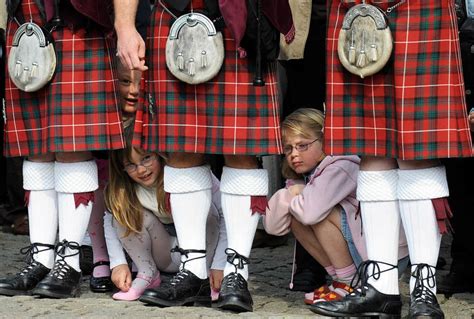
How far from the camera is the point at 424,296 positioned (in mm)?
3873

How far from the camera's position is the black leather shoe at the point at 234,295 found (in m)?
4.05

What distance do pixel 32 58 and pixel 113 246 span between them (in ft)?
2.90

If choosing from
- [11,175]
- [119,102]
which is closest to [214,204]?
[119,102]

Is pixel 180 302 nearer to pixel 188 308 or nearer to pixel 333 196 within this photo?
pixel 188 308

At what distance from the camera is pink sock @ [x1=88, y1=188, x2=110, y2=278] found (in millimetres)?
4750

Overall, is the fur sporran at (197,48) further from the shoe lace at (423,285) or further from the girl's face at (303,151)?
the shoe lace at (423,285)

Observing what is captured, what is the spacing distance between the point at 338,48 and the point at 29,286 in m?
1.51

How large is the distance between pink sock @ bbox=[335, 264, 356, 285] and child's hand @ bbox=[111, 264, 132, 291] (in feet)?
2.78

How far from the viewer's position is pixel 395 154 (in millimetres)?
3873

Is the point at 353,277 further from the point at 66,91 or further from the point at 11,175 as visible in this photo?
the point at 11,175

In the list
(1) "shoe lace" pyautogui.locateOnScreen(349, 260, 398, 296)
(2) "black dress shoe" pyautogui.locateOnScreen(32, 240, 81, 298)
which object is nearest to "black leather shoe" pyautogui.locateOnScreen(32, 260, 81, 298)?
(2) "black dress shoe" pyautogui.locateOnScreen(32, 240, 81, 298)

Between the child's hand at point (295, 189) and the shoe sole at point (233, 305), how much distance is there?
578 mm

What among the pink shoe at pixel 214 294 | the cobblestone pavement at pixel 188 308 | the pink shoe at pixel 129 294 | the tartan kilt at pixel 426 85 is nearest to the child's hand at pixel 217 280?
the pink shoe at pixel 214 294

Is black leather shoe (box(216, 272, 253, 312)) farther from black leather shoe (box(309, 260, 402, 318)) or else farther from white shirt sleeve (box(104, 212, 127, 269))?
white shirt sleeve (box(104, 212, 127, 269))
